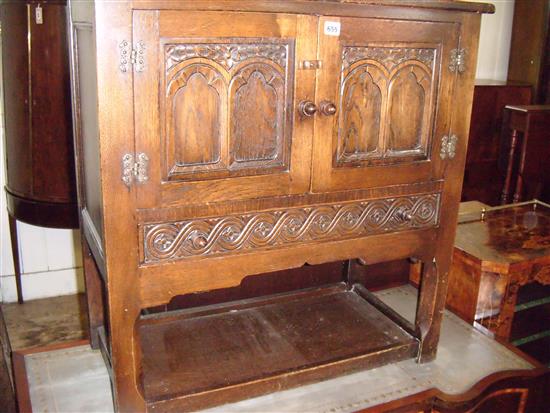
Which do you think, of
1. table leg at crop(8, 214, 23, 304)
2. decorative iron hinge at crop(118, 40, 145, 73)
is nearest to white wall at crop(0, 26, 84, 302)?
table leg at crop(8, 214, 23, 304)

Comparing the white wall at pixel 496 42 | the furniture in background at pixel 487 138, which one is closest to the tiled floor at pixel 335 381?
the furniture in background at pixel 487 138

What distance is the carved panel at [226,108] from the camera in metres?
1.22

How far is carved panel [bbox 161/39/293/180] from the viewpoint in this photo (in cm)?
122

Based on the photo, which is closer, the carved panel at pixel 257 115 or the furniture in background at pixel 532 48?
the carved panel at pixel 257 115

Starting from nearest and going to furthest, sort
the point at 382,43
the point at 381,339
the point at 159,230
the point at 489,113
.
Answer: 1. the point at 159,230
2. the point at 382,43
3. the point at 381,339
4. the point at 489,113

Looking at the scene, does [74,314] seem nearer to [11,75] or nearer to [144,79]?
[11,75]

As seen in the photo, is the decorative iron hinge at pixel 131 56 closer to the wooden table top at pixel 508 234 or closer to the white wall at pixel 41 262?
the wooden table top at pixel 508 234

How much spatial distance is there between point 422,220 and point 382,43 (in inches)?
19.3

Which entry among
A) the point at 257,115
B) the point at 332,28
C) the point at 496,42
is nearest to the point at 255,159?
the point at 257,115

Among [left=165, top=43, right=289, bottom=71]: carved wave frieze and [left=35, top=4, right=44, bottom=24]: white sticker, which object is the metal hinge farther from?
[left=35, top=4, right=44, bottom=24]: white sticker

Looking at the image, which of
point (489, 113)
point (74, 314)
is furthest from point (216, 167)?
point (489, 113)

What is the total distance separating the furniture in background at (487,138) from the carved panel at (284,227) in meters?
1.82

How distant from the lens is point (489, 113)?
10.7 ft

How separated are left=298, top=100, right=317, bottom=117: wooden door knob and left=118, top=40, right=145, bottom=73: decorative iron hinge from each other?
1.21 feet
